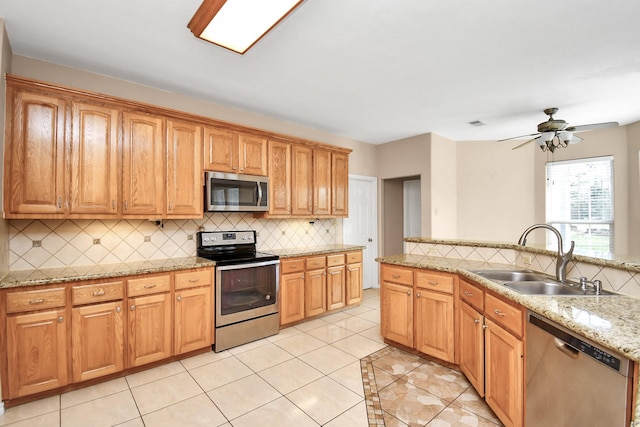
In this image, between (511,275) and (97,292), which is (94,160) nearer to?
(97,292)

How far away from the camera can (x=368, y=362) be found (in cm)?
279

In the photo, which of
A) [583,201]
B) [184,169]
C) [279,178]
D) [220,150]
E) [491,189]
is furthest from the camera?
[491,189]

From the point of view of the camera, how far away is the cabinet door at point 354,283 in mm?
4262

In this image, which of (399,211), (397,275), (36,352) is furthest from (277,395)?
(399,211)

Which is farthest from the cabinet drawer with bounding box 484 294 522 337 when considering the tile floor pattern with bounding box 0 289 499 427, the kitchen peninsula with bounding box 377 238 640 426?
the tile floor pattern with bounding box 0 289 499 427

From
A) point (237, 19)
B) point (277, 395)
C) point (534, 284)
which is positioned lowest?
point (277, 395)

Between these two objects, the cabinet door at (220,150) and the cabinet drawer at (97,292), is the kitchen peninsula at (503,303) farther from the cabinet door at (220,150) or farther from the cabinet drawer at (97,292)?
the cabinet drawer at (97,292)

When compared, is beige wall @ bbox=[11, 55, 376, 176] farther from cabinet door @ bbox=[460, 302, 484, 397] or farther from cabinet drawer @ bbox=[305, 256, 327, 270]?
cabinet door @ bbox=[460, 302, 484, 397]

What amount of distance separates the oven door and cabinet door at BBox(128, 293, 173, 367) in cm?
46

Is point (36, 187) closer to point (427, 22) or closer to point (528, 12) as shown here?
point (427, 22)

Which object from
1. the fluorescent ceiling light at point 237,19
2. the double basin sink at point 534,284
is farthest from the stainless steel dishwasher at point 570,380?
the fluorescent ceiling light at point 237,19

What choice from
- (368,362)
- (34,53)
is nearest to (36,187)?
(34,53)

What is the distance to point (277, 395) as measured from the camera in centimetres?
228

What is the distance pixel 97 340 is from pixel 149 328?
0.36 metres
